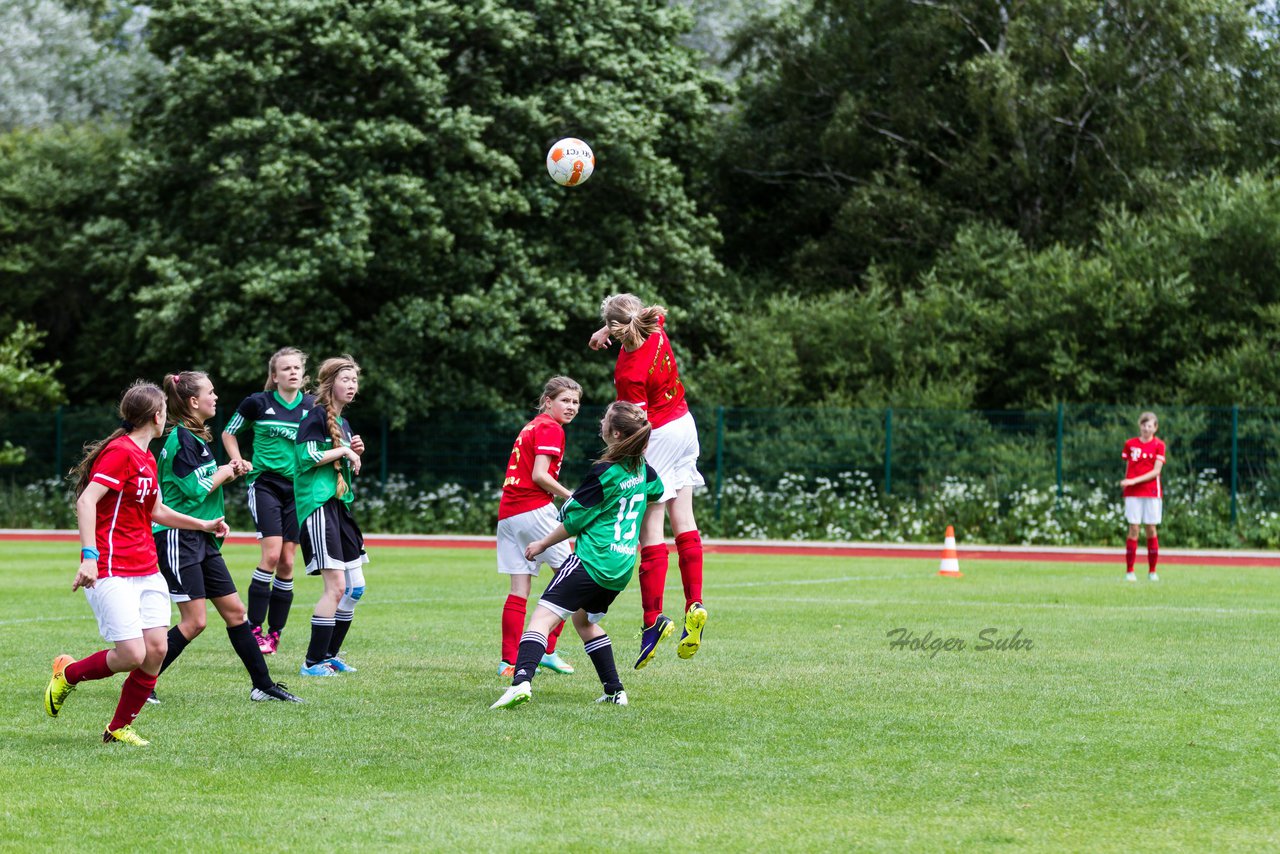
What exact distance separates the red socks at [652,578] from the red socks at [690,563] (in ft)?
0.30

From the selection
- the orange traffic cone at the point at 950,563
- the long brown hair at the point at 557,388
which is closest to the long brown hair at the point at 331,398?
the long brown hair at the point at 557,388

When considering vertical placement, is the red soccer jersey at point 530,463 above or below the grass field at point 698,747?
above

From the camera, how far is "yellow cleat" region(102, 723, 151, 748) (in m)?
7.16

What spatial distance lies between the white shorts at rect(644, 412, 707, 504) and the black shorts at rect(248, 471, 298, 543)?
9.90 ft

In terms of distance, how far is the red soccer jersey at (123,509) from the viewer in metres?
7.09

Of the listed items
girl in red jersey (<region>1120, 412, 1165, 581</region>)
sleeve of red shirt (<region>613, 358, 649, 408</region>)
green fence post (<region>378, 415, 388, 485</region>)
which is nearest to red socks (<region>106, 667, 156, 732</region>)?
sleeve of red shirt (<region>613, 358, 649, 408</region>)

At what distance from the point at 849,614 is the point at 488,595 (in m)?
4.06

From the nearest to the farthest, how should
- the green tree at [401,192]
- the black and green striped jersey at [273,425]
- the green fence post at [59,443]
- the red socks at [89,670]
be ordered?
the red socks at [89,670]
the black and green striped jersey at [273,425]
the green tree at [401,192]
the green fence post at [59,443]

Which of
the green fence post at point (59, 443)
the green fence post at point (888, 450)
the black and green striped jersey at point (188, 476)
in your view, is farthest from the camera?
the green fence post at point (59, 443)

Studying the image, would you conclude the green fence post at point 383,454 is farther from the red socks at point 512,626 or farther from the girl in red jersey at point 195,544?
the girl in red jersey at point 195,544

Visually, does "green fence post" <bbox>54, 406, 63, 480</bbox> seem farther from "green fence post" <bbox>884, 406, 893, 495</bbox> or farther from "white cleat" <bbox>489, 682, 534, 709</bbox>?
"white cleat" <bbox>489, 682, 534, 709</bbox>

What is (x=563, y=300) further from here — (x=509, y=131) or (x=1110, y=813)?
(x=1110, y=813)

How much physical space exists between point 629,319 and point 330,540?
2.37 m
